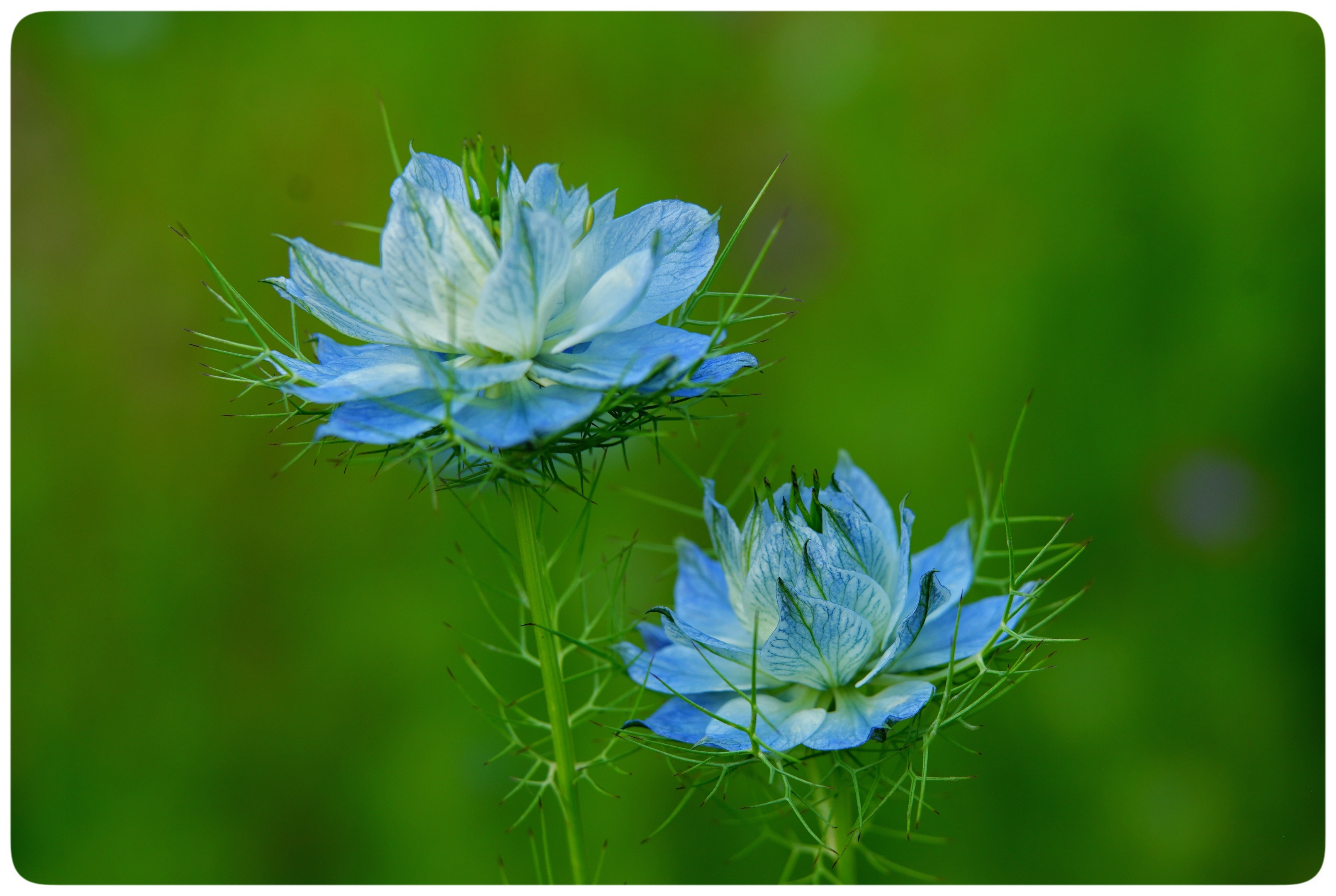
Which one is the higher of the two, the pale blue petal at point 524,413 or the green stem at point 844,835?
the pale blue petal at point 524,413

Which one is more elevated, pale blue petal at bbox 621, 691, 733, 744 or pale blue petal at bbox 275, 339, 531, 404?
pale blue petal at bbox 275, 339, 531, 404

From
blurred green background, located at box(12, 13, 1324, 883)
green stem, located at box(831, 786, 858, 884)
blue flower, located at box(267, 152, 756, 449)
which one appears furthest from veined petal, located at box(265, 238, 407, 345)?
blurred green background, located at box(12, 13, 1324, 883)

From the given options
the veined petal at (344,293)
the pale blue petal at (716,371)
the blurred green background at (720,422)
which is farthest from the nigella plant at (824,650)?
the blurred green background at (720,422)

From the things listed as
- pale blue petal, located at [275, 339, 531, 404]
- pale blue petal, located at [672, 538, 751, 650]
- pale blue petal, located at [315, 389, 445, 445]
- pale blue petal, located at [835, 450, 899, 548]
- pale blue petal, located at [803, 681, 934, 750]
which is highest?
pale blue petal, located at [275, 339, 531, 404]

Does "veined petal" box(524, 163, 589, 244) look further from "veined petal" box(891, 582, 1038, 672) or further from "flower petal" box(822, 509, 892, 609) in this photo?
"veined petal" box(891, 582, 1038, 672)

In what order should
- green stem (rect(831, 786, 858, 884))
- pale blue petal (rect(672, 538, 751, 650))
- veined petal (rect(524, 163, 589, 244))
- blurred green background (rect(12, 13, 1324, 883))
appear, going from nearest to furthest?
veined petal (rect(524, 163, 589, 244)) → green stem (rect(831, 786, 858, 884)) → pale blue petal (rect(672, 538, 751, 650)) → blurred green background (rect(12, 13, 1324, 883))

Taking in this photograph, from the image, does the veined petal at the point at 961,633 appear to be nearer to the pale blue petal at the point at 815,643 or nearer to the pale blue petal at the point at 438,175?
the pale blue petal at the point at 815,643

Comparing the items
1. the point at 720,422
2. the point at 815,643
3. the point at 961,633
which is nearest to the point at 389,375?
the point at 815,643

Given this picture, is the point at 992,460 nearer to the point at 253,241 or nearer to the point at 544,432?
the point at 544,432
